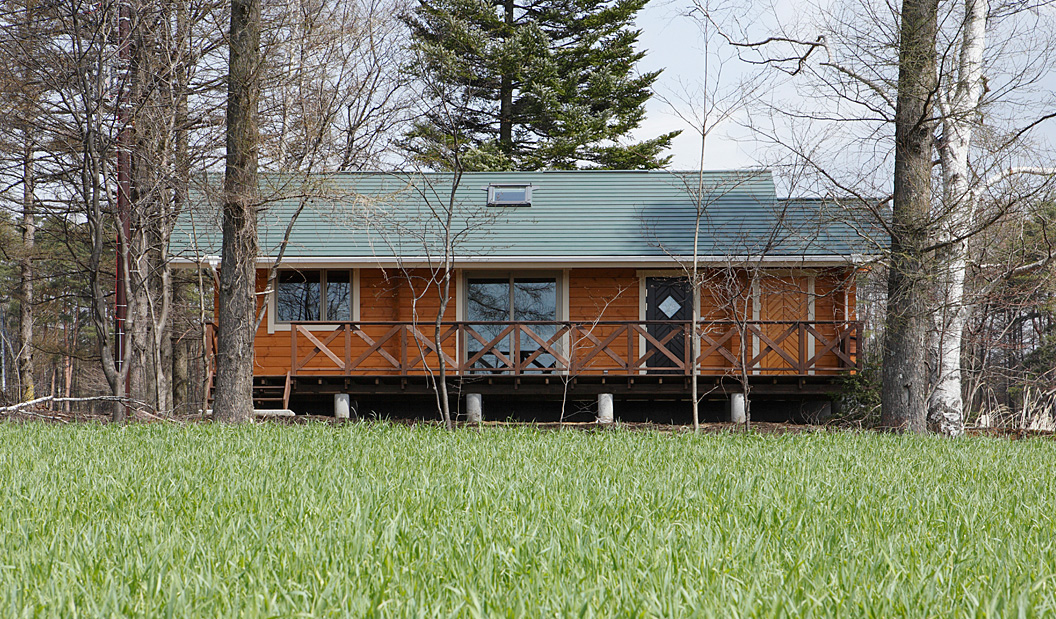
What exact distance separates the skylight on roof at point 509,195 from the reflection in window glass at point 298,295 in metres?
3.72

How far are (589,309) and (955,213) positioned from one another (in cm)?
702

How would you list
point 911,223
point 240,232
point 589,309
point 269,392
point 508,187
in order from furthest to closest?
point 508,187 < point 589,309 < point 269,392 < point 240,232 < point 911,223

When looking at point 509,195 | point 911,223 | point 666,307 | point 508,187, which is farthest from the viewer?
point 508,187

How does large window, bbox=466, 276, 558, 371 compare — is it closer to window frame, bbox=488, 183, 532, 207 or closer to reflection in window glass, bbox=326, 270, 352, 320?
window frame, bbox=488, 183, 532, 207

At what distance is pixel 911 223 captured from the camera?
8.62 metres

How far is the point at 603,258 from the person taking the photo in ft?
45.5

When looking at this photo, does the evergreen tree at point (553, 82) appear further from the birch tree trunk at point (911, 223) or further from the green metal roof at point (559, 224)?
the birch tree trunk at point (911, 223)

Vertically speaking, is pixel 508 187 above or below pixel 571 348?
above

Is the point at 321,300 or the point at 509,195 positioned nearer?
the point at 321,300

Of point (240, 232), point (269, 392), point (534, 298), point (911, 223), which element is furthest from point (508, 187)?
point (911, 223)

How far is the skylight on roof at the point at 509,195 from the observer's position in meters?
15.9

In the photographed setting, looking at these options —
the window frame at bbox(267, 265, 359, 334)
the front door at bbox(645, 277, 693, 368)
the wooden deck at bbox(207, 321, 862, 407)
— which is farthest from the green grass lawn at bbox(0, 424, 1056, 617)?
the front door at bbox(645, 277, 693, 368)

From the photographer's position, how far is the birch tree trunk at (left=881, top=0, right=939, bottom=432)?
8.73 m

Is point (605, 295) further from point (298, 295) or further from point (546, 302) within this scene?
point (298, 295)
